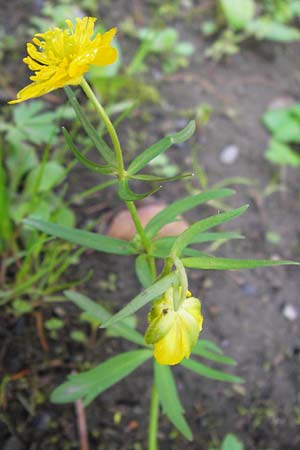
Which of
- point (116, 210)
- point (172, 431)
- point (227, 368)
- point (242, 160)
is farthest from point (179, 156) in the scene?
point (172, 431)

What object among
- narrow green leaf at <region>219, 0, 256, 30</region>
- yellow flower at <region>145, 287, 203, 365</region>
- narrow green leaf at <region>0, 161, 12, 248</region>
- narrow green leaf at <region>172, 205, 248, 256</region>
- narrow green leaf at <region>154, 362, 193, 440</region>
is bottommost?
narrow green leaf at <region>154, 362, 193, 440</region>

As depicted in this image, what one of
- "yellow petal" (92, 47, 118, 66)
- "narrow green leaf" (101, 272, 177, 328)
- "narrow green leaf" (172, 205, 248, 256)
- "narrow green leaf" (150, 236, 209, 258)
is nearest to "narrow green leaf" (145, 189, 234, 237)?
"narrow green leaf" (150, 236, 209, 258)

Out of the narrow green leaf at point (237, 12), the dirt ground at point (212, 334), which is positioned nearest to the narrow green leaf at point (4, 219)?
the dirt ground at point (212, 334)

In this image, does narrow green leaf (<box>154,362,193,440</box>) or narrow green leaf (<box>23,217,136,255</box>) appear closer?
narrow green leaf (<box>23,217,136,255</box>)

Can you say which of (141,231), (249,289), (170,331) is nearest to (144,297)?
(170,331)

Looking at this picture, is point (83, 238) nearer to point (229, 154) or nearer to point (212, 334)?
point (212, 334)

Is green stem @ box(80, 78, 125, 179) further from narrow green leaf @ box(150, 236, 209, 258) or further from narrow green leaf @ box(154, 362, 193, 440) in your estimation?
narrow green leaf @ box(154, 362, 193, 440)
